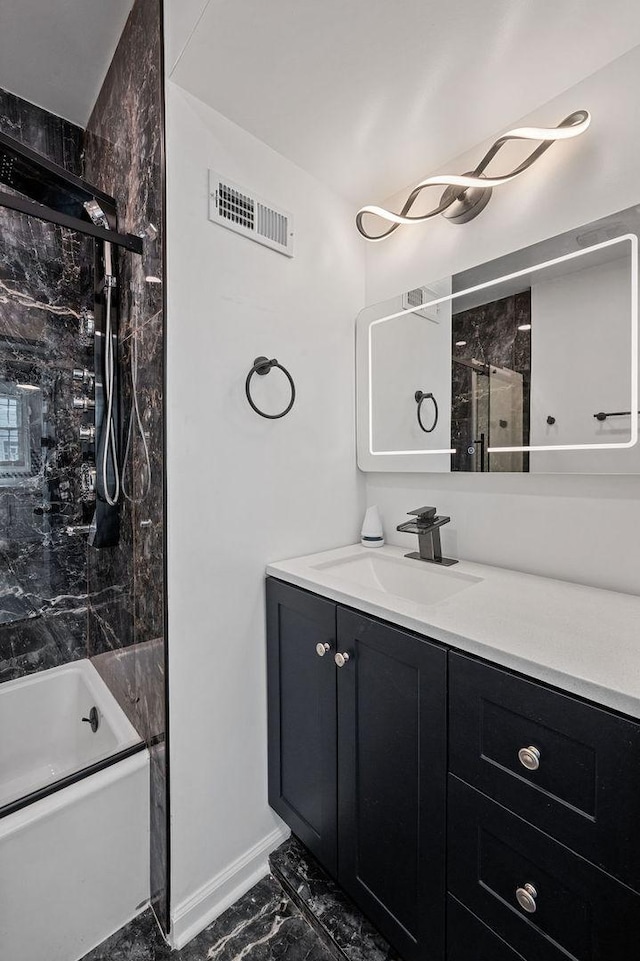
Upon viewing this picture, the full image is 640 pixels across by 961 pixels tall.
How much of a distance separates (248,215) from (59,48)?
3.13 feet

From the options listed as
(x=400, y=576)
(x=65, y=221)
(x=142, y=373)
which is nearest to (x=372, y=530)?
(x=400, y=576)

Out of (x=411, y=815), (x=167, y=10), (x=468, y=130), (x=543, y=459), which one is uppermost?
(x=167, y=10)

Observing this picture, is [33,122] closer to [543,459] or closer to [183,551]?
[183,551]

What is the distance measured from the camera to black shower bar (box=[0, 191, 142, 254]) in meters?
1.11

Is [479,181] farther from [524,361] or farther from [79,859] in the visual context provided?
[79,859]

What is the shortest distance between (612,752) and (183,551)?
1090 millimetres

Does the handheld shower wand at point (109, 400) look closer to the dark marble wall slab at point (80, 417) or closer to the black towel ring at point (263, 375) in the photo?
the dark marble wall slab at point (80, 417)

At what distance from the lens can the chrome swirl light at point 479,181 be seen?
3.86 ft

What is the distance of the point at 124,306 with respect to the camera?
1575mm

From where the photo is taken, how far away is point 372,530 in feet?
5.91

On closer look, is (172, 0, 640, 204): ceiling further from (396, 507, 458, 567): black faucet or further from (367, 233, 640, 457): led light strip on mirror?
(396, 507, 458, 567): black faucet

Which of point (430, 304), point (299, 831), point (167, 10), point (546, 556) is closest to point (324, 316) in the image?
point (430, 304)

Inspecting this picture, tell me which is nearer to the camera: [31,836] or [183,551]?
[31,836]

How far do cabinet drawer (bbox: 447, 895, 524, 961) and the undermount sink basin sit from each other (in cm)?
71
